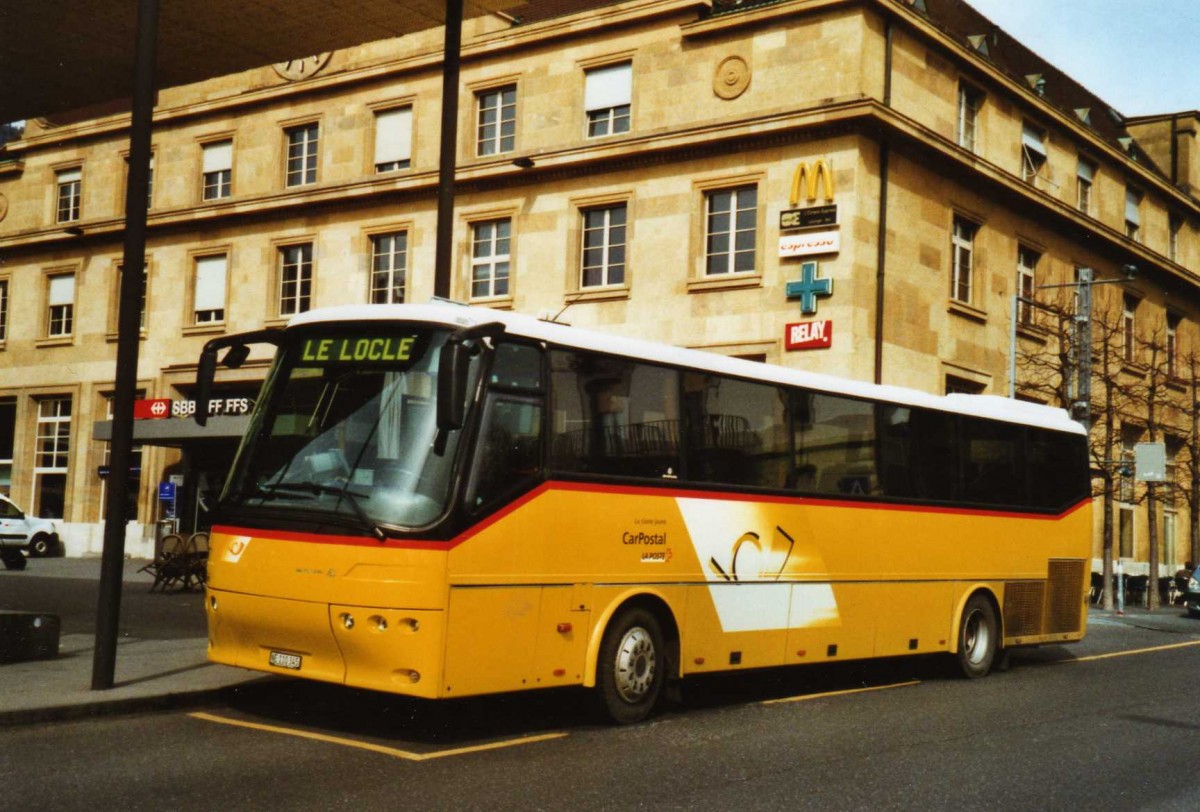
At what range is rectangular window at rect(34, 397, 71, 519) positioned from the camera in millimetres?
40031

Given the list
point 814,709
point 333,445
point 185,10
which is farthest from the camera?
point 185,10

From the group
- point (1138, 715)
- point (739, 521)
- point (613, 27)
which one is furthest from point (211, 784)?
point (613, 27)

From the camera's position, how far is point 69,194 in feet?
135

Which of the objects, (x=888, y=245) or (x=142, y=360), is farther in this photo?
(x=142, y=360)

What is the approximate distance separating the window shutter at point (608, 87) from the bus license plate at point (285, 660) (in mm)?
22691

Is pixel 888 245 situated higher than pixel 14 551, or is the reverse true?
pixel 888 245

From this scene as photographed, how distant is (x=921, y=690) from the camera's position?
13797 millimetres

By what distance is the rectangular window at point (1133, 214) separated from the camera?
39.5 meters

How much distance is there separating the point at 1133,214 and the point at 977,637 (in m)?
28.0

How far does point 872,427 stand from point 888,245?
15.4m

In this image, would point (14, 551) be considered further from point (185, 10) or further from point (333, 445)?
point (333, 445)

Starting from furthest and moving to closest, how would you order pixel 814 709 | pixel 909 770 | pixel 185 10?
1. pixel 185 10
2. pixel 814 709
3. pixel 909 770

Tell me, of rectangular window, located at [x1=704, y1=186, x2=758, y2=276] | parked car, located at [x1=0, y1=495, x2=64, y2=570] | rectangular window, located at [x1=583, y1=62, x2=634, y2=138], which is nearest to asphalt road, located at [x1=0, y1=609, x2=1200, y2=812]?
rectangular window, located at [x1=704, y1=186, x2=758, y2=276]

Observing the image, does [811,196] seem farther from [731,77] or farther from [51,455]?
[51,455]
